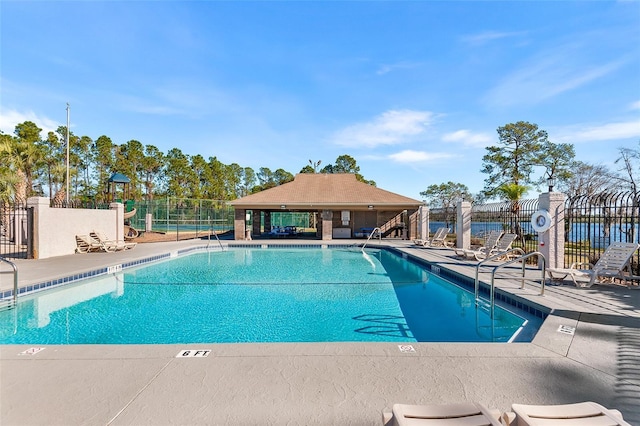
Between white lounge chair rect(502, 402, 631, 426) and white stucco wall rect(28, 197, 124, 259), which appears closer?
white lounge chair rect(502, 402, 631, 426)

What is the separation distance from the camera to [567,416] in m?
1.80

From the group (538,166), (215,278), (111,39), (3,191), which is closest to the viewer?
(215,278)

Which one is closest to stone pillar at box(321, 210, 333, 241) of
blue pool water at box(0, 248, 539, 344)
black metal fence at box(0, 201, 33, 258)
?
blue pool water at box(0, 248, 539, 344)

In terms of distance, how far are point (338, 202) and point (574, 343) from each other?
58.7 ft

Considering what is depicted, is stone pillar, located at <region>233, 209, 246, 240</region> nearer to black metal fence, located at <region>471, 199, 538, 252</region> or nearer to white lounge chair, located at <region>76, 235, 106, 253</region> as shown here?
white lounge chair, located at <region>76, 235, 106, 253</region>

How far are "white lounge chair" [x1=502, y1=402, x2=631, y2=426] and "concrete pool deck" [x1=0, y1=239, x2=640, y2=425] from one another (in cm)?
94

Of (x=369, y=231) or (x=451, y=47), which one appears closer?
(x=451, y=47)

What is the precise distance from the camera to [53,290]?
8.14 m

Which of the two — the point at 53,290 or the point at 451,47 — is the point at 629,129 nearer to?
the point at 451,47

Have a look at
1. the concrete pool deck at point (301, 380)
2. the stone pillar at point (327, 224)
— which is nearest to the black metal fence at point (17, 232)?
the concrete pool deck at point (301, 380)

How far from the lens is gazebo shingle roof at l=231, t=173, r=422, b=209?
851 inches

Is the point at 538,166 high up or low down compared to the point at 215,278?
up

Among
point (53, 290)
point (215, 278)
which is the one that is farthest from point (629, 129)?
point (53, 290)

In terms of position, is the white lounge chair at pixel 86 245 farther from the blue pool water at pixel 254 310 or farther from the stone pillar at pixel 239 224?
the stone pillar at pixel 239 224
